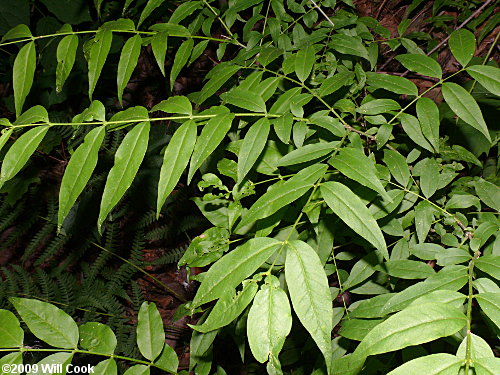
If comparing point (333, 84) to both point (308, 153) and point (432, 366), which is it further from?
point (432, 366)

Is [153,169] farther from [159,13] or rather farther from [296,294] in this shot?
[296,294]

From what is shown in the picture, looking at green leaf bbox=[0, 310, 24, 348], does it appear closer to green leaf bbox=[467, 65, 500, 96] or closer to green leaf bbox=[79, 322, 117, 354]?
green leaf bbox=[79, 322, 117, 354]

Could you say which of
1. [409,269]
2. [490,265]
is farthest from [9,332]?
[490,265]

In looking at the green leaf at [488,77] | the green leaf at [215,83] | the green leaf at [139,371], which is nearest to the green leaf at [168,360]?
the green leaf at [139,371]

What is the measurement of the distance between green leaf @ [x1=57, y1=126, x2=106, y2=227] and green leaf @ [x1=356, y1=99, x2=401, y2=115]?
0.86 metres

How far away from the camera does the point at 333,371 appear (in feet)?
4.26

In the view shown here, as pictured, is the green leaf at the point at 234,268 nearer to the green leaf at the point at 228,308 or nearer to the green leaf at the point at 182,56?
the green leaf at the point at 228,308

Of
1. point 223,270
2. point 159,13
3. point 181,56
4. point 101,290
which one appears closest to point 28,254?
point 101,290

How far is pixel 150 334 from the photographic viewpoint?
1543 mm

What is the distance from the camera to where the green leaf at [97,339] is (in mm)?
1356

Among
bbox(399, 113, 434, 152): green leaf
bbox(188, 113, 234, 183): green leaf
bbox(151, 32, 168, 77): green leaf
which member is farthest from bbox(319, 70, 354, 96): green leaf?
bbox(151, 32, 168, 77): green leaf

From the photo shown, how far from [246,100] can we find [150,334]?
929 mm

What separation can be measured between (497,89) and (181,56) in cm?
110

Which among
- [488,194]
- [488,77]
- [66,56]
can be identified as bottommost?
[488,194]
